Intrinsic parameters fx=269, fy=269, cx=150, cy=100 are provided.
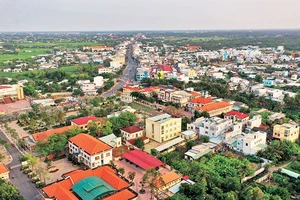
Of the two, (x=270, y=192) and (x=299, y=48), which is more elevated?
(x=299, y=48)

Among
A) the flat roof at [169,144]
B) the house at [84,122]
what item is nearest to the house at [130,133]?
the house at [84,122]

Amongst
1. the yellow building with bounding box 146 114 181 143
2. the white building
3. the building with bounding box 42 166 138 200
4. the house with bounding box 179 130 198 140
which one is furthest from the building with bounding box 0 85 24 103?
the building with bounding box 42 166 138 200

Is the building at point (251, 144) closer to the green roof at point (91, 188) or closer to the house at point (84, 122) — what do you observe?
the green roof at point (91, 188)

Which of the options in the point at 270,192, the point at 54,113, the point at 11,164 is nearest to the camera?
the point at 270,192

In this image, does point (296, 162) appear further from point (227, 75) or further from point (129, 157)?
point (227, 75)

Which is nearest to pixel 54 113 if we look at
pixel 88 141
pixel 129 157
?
pixel 88 141

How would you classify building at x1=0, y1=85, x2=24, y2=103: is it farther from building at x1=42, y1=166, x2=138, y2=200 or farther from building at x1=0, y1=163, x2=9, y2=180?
building at x1=42, y1=166, x2=138, y2=200

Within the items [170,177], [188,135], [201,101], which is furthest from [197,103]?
[170,177]

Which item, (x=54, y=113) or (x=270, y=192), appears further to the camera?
(x=54, y=113)
